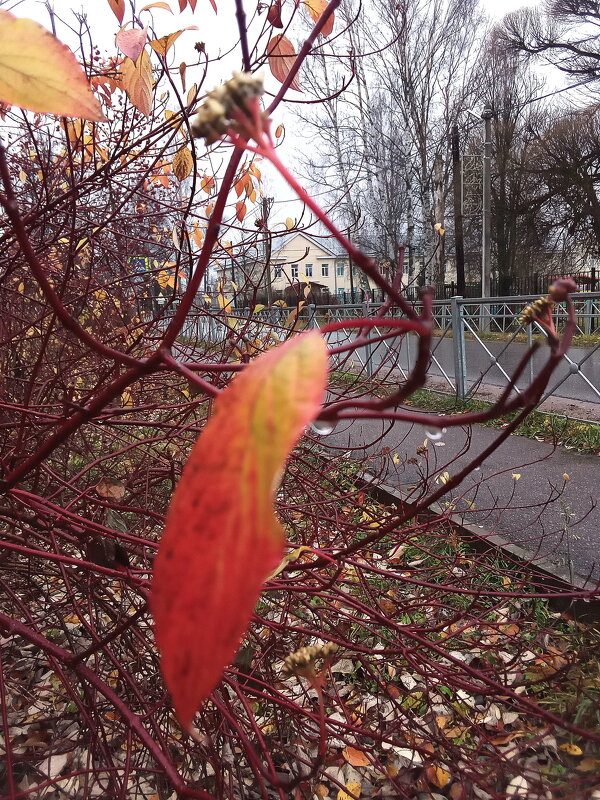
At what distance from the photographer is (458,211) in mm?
14844

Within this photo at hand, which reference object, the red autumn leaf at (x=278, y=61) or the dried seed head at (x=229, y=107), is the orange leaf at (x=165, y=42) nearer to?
the red autumn leaf at (x=278, y=61)

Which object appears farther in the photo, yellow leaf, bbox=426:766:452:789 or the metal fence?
the metal fence

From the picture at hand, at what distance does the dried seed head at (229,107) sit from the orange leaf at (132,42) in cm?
69

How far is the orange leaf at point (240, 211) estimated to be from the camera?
1.71m

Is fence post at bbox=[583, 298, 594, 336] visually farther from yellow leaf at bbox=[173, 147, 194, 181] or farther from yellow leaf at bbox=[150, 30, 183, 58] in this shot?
yellow leaf at bbox=[150, 30, 183, 58]

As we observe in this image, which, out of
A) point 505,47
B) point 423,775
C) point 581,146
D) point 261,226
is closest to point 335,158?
point 505,47

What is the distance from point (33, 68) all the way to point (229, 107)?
7.8 inches

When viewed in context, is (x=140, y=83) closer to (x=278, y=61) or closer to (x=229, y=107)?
(x=278, y=61)

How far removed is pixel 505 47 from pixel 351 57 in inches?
640

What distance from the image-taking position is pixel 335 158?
35.0 feet

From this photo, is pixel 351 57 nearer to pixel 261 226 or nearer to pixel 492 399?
pixel 261 226

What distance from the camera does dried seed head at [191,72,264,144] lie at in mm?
212

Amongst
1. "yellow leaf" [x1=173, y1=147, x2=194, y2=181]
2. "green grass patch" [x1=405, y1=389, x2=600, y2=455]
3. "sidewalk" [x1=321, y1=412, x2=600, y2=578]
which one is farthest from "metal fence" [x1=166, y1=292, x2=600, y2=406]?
"yellow leaf" [x1=173, y1=147, x2=194, y2=181]

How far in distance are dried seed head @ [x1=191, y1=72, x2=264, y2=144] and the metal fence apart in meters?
1.74
